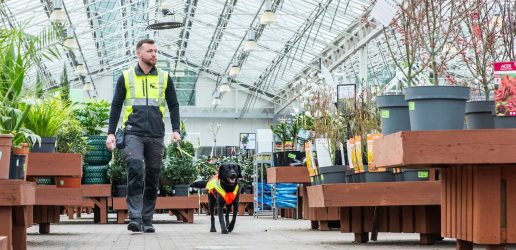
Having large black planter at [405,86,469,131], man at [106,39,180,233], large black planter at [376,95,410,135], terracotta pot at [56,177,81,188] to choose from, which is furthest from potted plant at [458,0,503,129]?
terracotta pot at [56,177,81,188]

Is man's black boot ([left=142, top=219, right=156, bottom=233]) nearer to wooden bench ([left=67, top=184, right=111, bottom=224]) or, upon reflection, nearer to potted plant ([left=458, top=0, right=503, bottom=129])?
potted plant ([left=458, top=0, right=503, bottom=129])

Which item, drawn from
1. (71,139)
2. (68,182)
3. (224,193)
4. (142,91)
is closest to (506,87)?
(142,91)

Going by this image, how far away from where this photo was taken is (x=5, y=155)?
4.38m

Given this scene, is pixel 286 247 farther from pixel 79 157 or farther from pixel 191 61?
pixel 191 61

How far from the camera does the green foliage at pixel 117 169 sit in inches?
421

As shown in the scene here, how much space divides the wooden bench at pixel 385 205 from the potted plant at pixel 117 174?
4.76m

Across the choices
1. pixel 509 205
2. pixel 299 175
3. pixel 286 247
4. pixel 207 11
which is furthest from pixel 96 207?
pixel 207 11

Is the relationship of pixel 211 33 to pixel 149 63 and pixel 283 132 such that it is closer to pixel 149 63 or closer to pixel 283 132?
pixel 283 132

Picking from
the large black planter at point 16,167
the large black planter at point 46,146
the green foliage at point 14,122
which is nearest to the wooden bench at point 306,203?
the large black planter at point 46,146

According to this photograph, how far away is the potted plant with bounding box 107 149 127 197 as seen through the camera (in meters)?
10.7

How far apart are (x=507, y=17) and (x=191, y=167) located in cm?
717

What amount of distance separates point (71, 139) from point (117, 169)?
54.6 inches

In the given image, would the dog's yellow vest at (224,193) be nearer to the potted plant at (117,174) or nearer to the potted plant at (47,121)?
the potted plant at (47,121)

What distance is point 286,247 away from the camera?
5711 mm
